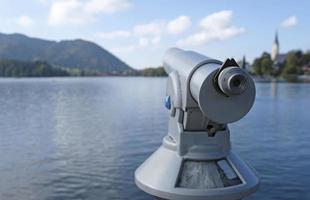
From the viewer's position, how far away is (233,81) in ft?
8.89

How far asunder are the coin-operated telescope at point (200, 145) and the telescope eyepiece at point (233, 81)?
0.02 meters

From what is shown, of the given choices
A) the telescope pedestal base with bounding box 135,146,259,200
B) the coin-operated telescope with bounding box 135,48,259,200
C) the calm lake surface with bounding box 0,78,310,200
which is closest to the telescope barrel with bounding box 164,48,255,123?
the coin-operated telescope with bounding box 135,48,259,200

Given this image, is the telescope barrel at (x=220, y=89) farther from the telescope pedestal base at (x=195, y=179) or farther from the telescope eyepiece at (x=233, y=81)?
the telescope pedestal base at (x=195, y=179)

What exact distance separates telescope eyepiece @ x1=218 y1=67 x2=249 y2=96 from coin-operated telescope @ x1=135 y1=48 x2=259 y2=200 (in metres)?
0.02

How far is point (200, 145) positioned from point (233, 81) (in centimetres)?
64

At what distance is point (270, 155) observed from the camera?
20.0m

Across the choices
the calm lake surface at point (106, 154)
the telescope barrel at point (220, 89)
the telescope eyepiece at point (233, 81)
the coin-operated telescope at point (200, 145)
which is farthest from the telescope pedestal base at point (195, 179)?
the calm lake surface at point (106, 154)

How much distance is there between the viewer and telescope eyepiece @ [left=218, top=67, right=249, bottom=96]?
269 cm

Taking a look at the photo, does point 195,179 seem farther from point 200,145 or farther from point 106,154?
point 106,154

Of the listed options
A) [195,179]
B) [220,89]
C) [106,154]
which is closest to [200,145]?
[195,179]

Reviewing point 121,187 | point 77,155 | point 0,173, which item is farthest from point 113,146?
point 121,187

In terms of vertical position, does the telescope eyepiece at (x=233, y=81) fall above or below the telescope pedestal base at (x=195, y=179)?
above

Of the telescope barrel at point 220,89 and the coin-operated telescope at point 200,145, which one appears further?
the coin-operated telescope at point 200,145

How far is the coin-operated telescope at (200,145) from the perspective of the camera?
2877mm
